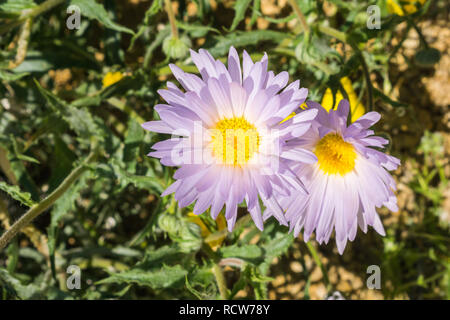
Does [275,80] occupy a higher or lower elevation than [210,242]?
higher

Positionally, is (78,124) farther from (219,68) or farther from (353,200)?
(353,200)

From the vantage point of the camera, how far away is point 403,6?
1.98 meters

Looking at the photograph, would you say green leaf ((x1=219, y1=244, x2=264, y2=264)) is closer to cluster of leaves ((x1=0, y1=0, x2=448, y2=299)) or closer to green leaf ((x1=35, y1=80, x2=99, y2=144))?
cluster of leaves ((x1=0, y1=0, x2=448, y2=299))

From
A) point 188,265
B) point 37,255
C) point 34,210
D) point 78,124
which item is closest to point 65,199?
point 34,210

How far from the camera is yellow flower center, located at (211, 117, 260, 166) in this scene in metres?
1.44

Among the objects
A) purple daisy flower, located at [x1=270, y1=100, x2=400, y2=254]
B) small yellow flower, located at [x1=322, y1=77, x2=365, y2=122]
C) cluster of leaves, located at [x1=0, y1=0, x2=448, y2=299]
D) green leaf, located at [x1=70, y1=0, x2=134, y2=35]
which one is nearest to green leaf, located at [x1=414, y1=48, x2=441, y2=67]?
cluster of leaves, located at [x1=0, y1=0, x2=448, y2=299]

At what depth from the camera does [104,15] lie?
1.79m

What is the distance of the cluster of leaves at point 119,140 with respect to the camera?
5.91 ft

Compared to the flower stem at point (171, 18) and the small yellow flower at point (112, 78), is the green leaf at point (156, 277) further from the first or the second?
the flower stem at point (171, 18)

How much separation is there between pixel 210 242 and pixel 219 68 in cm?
80

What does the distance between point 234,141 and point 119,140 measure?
822 millimetres

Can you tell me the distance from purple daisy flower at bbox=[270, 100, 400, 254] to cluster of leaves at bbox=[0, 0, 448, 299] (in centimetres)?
25

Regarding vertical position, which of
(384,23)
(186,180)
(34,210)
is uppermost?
(384,23)

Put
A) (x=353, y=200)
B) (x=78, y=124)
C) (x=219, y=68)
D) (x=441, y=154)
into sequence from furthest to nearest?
(x=441, y=154), (x=78, y=124), (x=353, y=200), (x=219, y=68)
